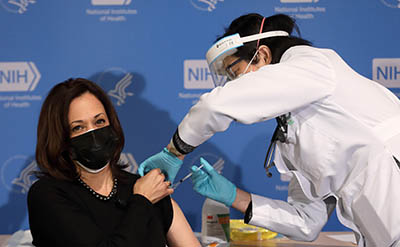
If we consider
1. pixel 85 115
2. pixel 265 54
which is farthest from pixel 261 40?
pixel 85 115

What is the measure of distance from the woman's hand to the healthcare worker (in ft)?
0.17

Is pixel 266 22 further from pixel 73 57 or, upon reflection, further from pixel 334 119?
pixel 73 57

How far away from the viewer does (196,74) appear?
2.38 metres

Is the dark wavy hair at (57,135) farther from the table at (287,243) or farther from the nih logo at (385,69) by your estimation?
the nih logo at (385,69)

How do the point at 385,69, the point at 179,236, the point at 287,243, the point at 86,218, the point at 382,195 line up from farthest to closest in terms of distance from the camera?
the point at 385,69 < the point at 287,243 < the point at 179,236 < the point at 86,218 < the point at 382,195

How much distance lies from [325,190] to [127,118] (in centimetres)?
121

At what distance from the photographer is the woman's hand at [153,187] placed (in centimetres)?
158

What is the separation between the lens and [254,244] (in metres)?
2.05

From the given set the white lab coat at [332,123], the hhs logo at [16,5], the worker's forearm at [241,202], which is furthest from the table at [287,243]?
the hhs logo at [16,5]

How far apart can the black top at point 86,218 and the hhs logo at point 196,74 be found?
2.93 feet

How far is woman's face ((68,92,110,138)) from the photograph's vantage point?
63.6 inches

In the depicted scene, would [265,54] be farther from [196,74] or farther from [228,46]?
[196,74]

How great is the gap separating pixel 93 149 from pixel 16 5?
1206 millimetres

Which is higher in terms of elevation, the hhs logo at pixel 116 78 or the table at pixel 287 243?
the hhs logo at pixel 116 78
